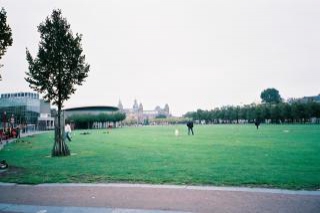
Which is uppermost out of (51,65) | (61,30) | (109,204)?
(61,30)

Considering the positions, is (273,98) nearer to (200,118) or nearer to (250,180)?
(200,118)

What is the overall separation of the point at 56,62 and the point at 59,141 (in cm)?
519

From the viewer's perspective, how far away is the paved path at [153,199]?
7137 millimetres

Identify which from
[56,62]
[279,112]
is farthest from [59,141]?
[279,112]

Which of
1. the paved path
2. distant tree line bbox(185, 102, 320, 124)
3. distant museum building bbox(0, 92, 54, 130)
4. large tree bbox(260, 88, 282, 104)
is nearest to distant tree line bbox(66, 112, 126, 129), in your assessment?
distant museum building bbox(0, 92, 54, 130)

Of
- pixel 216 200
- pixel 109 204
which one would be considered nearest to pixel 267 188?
pixel 216 200

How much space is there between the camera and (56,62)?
64.5 feet

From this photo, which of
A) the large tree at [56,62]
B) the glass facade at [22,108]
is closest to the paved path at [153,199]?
the large tree at [56,62]

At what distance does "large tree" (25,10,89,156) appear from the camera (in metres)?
19.5

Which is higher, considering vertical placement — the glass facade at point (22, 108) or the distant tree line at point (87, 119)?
the glass facade at point (22, 108)

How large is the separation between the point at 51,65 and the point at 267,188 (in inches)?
619

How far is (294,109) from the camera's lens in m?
103

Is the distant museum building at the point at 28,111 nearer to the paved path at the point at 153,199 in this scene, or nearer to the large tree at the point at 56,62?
the large tree at the point at 56,62

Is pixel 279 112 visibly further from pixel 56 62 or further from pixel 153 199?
pixel 153 199
